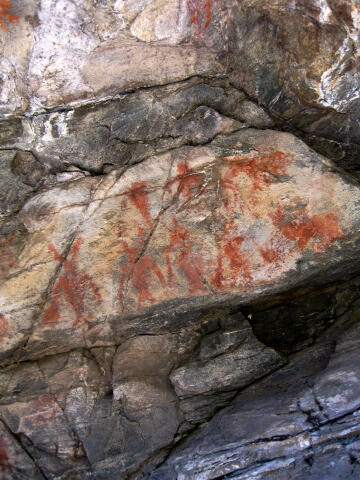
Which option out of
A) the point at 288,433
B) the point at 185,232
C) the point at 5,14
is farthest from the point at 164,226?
the point at 5,14

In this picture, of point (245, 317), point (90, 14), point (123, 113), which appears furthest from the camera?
point (245, 317)

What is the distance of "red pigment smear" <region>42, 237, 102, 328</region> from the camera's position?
2660 millimetres

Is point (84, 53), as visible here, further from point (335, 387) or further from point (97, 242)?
point (335, 387)

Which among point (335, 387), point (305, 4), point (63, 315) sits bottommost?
point (335, 387)

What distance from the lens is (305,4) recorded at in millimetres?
2244

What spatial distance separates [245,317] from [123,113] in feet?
4.61

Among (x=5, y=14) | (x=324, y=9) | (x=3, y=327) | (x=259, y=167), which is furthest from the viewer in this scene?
(x=3, y=327)

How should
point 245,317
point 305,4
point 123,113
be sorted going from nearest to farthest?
1. point 305,4
2. point 123,113
3. point 245,317

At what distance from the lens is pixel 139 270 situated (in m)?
2.67

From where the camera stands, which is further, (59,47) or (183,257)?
(183,257)

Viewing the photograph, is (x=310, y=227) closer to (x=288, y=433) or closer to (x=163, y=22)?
(x=288, y=433)

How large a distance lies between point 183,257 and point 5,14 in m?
1.57

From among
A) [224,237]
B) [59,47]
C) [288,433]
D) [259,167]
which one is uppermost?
[59,47]

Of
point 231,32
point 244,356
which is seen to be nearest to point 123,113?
point 231,32
